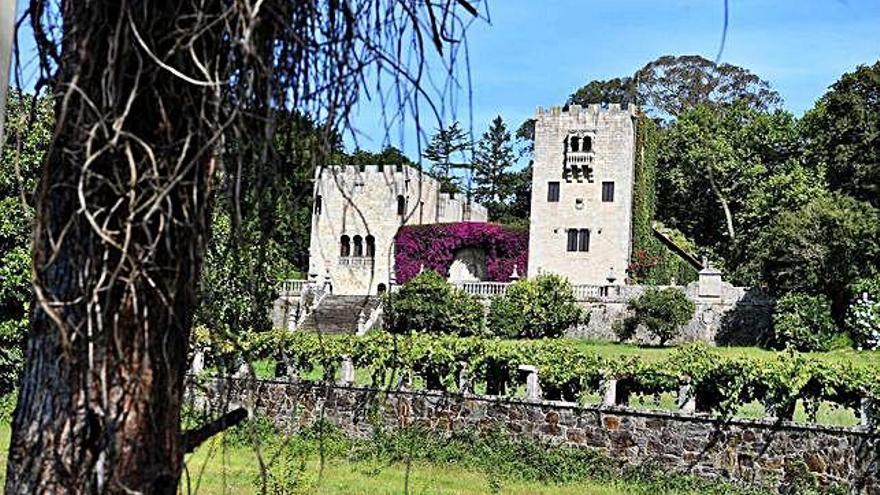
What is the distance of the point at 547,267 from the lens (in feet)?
132

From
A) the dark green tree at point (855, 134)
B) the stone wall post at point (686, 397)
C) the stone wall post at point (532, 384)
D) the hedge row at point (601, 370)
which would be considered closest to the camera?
the hedge row at point (601, 370)

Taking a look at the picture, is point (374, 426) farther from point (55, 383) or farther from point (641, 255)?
point (641, 255)

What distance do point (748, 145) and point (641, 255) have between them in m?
9.46

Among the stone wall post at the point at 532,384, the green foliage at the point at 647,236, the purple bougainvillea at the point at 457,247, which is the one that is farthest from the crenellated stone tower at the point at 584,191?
the stone wall post at the point at 532,384

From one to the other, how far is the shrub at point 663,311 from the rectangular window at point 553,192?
279 inches

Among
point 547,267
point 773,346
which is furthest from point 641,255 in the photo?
point 773,346

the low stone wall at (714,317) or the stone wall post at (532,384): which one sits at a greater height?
the low stone wall at (714,317)

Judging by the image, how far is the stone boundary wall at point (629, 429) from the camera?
12.6 metres

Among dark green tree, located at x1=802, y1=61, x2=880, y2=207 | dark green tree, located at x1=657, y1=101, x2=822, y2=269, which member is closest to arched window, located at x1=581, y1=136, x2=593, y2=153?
dark green tree, located at x1=657, y1=101, x2=822, y2=269

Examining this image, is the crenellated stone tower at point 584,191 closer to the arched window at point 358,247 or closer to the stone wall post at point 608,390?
the arched window at point 358,247

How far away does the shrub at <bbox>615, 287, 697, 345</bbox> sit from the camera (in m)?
33.6

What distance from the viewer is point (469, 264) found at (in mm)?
43031

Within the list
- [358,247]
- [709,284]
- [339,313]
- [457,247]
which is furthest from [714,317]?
[358,247]

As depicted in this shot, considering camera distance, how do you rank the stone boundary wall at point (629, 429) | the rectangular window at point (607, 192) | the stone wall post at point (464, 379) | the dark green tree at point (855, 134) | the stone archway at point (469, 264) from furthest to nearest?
the stone archway at point (469, 264), the rectangular window at point (607, 192), the dark green tree at point (855, 134), the stone wall post at point (464, 379), the stone boundary wall at point (629, 429)
